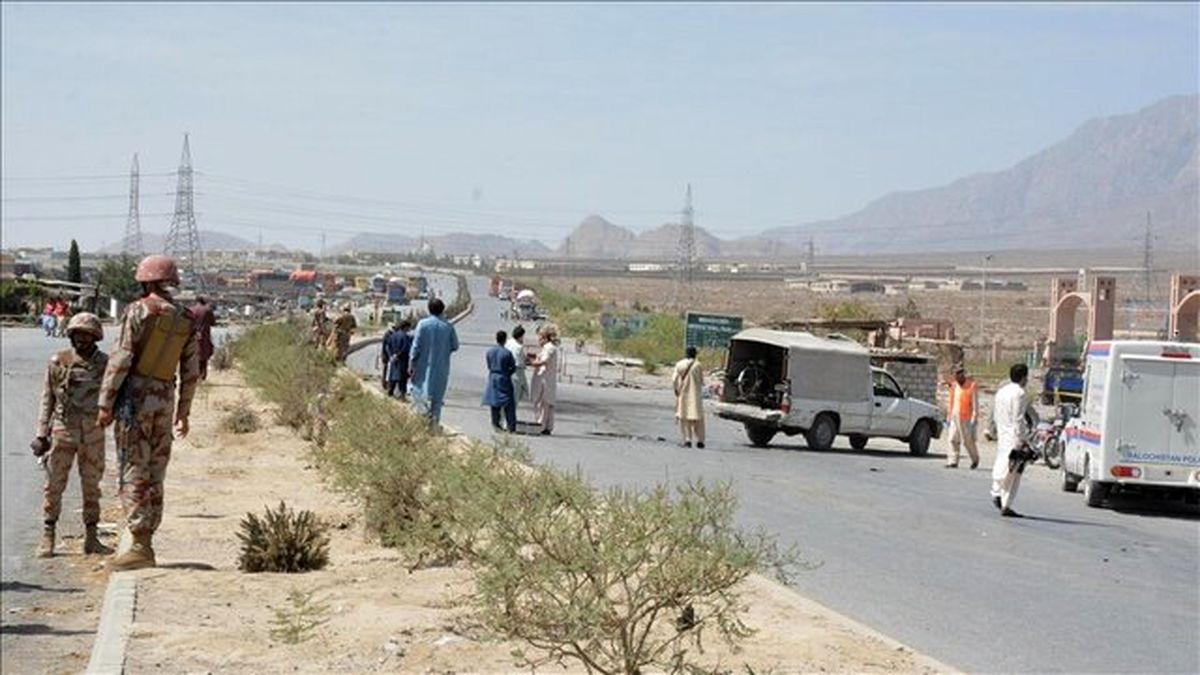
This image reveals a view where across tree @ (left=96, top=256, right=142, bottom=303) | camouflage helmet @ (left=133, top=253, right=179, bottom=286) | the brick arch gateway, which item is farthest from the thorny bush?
tree @ (left=96, top=256, right=142, bottom=303)

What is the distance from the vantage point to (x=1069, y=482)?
23.4 meters

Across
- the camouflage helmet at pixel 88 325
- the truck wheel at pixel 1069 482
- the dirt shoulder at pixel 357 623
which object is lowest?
the truck wheel at pixel 1069 482

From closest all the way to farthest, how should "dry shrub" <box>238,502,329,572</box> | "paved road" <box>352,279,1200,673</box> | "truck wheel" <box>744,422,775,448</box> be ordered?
"paved road" <box>352,279,1200,673</box>, "dry shrub" <box>238,502,329,572</box>, "truck wheel" <box>744,422,775,448</box>

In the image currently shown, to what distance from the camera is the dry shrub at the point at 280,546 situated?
12125mm

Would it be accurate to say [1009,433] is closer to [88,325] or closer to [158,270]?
[88,325]

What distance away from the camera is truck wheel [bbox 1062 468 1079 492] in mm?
23188

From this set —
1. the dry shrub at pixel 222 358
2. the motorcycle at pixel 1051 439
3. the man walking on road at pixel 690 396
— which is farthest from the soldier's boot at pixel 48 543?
the dry shrub at pixel 222 358

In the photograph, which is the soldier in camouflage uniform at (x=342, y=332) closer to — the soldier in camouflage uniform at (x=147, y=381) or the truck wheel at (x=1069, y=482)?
the truck wheel at (x=1069, y=482)

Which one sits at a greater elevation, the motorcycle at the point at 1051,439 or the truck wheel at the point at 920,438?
the motorcycle at the point at 1051,439

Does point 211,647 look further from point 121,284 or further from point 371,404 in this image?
point 121,284

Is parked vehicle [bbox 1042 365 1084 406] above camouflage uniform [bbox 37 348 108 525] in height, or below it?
below

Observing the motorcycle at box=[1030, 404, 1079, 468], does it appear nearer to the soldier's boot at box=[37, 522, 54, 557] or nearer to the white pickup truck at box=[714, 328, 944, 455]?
the white pickup truck at box=[714, 328, 944, 455]

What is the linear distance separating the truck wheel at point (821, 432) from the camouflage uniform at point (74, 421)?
729 inches

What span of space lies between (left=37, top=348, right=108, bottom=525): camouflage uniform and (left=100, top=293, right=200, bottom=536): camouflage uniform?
1.58 metres
